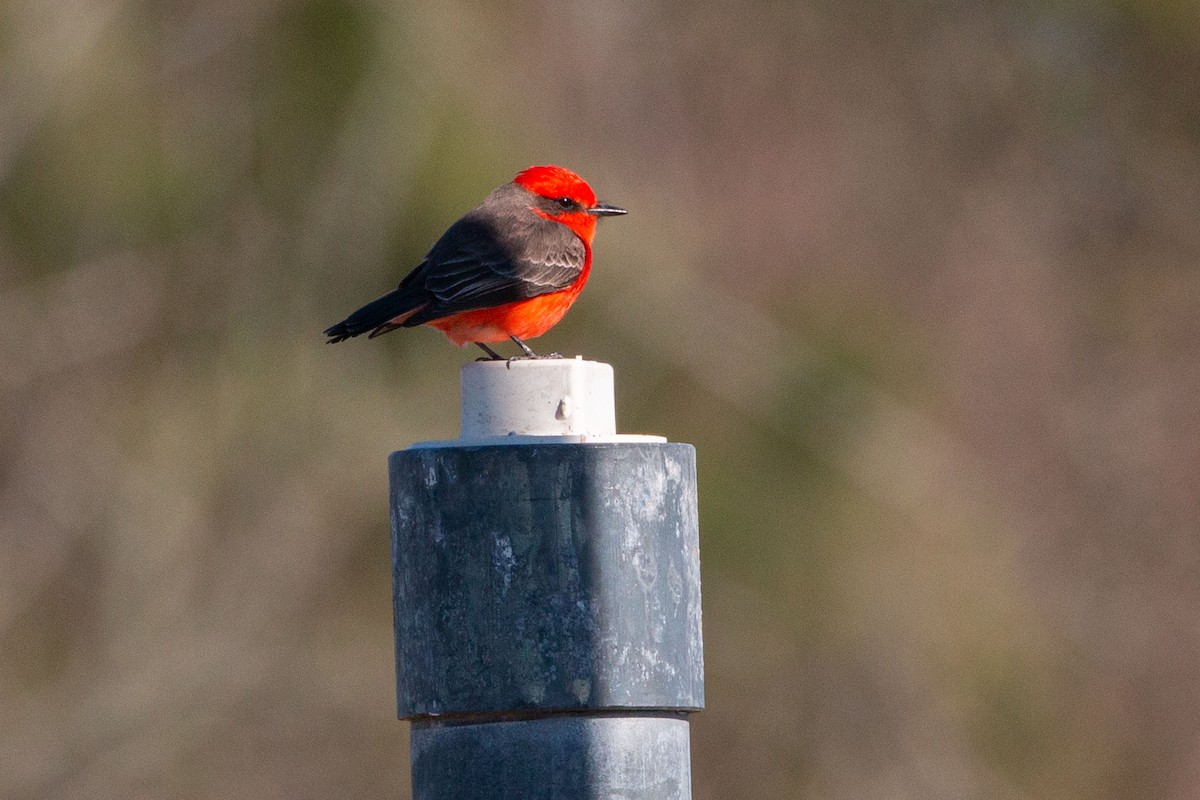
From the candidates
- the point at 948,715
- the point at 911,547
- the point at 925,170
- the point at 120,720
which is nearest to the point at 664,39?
the point at 925,170

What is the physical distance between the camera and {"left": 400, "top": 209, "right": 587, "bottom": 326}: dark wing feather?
547cm

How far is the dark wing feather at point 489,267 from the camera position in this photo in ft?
18.0

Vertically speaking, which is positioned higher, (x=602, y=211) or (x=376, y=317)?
(x=602, y=211)

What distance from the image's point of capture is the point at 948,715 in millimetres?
9148

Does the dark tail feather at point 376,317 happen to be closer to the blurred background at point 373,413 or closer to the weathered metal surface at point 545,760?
the weathered metal surface at point 545,760

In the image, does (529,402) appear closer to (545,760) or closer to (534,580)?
(534,580)

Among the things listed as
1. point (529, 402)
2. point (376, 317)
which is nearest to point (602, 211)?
point (376, 317)

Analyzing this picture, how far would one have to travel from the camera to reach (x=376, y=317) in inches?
206

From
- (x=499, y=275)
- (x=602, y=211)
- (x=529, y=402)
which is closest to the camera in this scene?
(x=529, y=402)

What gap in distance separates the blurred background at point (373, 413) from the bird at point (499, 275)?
1.95 meters

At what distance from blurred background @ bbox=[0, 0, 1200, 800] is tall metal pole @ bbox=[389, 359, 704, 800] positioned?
5011mm

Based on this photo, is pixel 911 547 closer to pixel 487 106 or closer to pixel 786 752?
pixel 786 752

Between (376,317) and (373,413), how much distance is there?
3381mm

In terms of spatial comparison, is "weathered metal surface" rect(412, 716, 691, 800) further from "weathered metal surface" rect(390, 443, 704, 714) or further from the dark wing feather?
the dark wing feather
